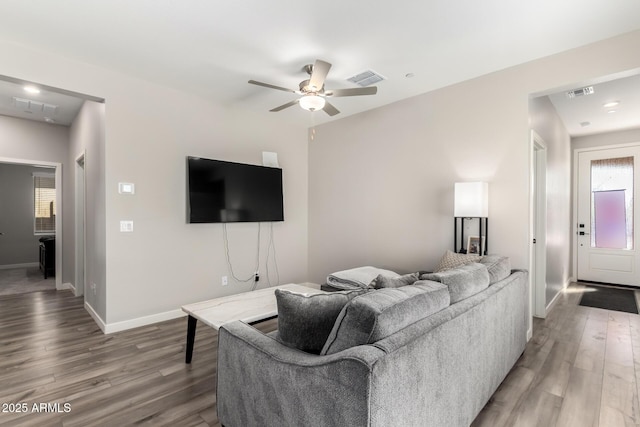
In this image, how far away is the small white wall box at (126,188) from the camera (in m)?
3.36

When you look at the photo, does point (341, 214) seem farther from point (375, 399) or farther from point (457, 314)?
point (375, 399)

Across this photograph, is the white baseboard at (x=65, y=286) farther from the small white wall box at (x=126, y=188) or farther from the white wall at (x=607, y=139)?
the white wall at (x=607, y=139)

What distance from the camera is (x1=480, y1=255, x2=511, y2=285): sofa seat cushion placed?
7.70ft

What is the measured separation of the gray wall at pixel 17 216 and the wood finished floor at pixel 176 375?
16.0 ft

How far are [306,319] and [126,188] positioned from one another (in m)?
2.95

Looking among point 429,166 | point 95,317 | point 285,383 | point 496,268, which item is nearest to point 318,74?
point 429,166

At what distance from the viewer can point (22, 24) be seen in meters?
2.45

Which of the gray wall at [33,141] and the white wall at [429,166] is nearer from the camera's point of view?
the white wall at [429,166]

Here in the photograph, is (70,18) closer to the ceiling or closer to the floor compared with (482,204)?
closer to the ceiling

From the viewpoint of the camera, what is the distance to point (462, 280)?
6.20 feet

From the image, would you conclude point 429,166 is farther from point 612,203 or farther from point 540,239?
point 612,203

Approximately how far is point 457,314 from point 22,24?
3.76 m

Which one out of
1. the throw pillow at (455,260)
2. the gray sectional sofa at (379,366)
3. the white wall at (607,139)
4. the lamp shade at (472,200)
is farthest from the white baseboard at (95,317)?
the white wall at (607,139)

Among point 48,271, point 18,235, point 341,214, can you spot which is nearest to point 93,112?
point 341,214
